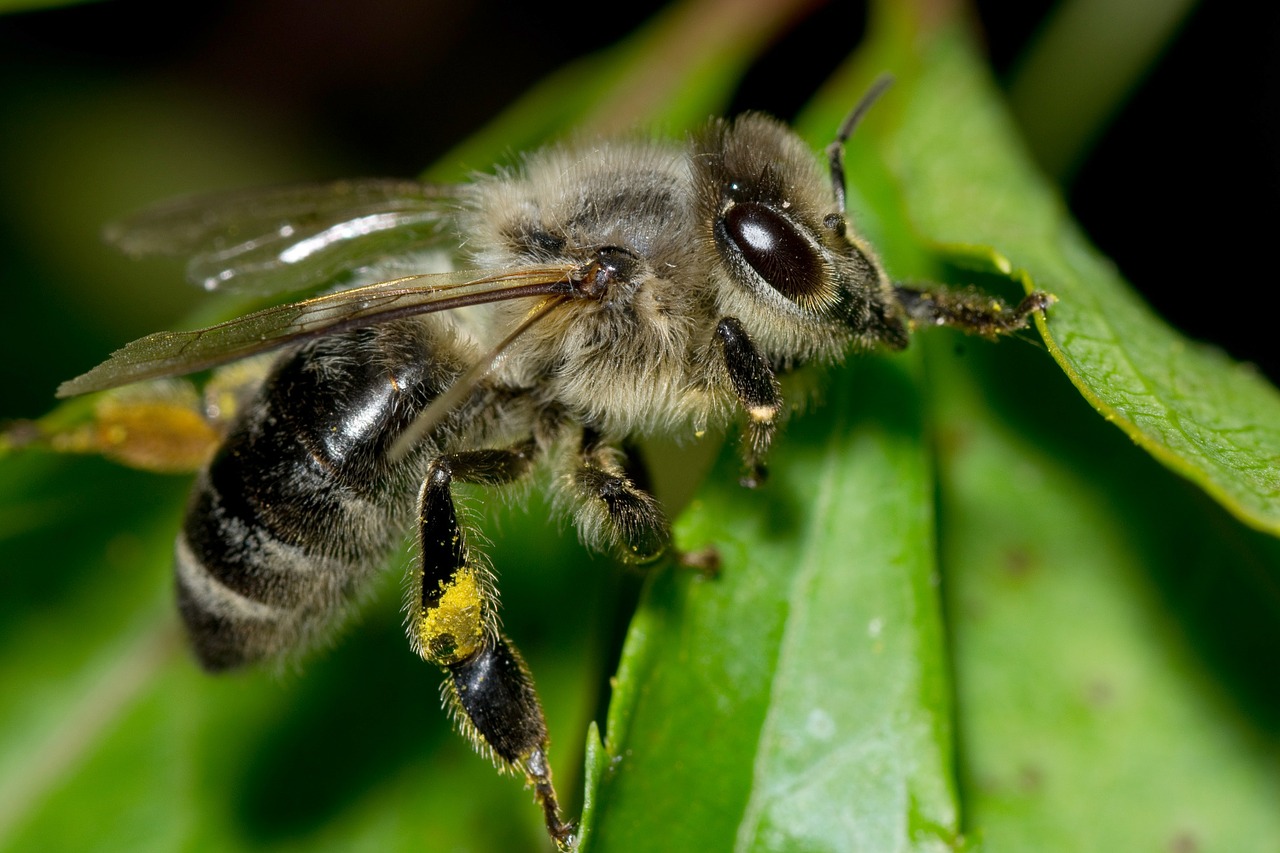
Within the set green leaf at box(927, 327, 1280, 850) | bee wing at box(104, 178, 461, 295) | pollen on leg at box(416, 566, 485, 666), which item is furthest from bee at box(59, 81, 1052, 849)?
green leaf at box(927, 327, 1280, 850)

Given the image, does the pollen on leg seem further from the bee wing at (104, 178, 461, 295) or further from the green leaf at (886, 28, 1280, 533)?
the green leaf at (886, 28, 1280, 533)

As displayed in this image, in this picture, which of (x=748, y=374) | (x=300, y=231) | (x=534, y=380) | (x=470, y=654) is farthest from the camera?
(x=300, y=231)

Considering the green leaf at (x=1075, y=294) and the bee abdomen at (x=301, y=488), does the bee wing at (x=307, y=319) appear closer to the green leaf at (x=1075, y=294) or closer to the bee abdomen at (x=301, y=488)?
the bee abdomen at (x=301, y=488)

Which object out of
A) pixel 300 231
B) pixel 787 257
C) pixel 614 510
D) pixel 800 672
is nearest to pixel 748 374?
pixel 787 257

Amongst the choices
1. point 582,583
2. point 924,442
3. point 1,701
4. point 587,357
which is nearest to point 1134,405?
point 924,442

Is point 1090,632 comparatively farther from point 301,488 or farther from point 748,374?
point 301,488

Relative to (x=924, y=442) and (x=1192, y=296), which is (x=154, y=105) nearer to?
(x=924, y=442)
